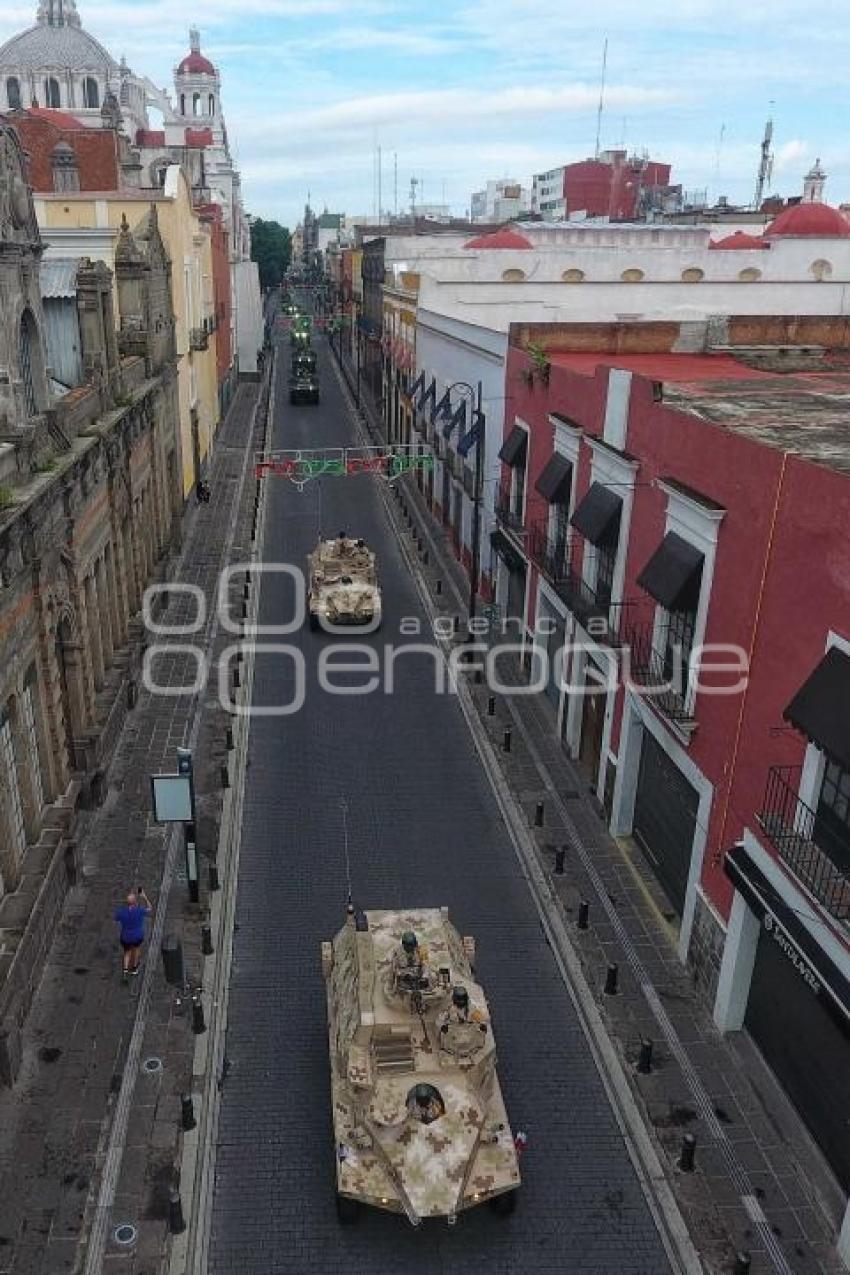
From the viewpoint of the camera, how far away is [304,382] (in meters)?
67.5

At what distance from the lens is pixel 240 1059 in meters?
13.6

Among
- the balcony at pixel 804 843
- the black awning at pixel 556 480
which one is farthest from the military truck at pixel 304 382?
the balcony at pixel 804 843

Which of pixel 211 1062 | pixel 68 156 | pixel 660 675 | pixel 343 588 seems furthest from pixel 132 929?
pixel 68 156

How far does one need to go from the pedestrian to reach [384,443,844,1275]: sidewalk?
273 inches

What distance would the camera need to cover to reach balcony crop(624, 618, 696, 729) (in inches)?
606

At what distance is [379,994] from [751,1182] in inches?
198

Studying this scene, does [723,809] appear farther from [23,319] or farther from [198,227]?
[198,227]

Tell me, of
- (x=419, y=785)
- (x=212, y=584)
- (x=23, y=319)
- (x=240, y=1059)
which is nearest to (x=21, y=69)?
(x=212, y=584)

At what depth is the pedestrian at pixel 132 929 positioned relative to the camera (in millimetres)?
14742

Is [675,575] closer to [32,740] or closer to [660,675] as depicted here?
[660,675]

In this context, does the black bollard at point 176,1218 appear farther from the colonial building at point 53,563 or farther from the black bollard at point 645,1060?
the black bollard at point 645,1060

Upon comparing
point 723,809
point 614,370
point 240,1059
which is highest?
point 614,370

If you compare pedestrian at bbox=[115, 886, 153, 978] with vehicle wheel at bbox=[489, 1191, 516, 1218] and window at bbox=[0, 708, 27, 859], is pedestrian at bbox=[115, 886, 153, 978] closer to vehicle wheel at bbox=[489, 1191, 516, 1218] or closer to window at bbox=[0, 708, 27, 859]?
window at bbox=[0, 708, 27, 859]

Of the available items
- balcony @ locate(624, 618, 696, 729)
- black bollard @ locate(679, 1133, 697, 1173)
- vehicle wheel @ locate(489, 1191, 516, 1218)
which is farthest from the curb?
balcony @ locate(624, 618, 696, 729)
